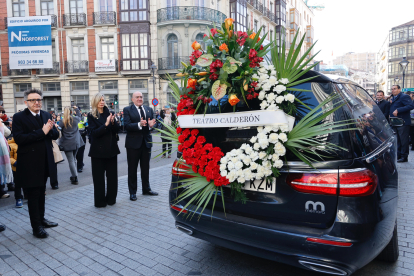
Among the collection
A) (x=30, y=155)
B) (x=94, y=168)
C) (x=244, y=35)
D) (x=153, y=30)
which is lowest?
(x=94, y=168)

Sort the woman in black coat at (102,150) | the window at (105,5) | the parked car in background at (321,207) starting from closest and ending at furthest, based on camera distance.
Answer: the parked car in background at (321,207)
the woman in black coat at (102,150)
the window at (105,5)

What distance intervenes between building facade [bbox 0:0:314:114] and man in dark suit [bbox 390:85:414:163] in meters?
22.0

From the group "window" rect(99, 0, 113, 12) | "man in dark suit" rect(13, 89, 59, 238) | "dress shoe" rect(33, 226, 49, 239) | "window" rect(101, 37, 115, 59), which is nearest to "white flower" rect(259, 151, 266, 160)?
"man in dark suit" rect(13, 89, 59, 238)

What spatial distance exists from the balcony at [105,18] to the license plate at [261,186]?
30631mm

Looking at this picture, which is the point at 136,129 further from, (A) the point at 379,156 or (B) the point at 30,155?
(A) the point at 379,156

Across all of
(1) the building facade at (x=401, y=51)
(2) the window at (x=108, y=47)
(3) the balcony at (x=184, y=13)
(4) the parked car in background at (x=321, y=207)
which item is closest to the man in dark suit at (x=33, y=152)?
(4) the parked car in background at (x=321, y=207)

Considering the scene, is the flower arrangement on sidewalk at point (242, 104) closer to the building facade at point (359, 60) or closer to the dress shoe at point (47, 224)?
the dress shoe at point (47, 224)

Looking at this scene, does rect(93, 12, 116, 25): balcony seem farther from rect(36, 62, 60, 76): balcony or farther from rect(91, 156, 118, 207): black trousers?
rect(91, 156, 118, 207): black trousers

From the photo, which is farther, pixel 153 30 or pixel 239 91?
pixel 153 30

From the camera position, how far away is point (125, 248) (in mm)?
3754

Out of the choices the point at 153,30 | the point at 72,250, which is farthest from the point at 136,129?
the point at 153,30

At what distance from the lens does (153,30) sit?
2975cm

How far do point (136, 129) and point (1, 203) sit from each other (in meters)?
2.94

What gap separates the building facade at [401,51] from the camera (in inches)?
2837
